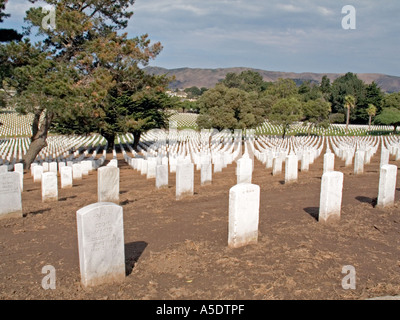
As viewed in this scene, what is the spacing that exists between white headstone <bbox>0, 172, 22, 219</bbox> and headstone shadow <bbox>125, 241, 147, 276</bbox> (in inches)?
145

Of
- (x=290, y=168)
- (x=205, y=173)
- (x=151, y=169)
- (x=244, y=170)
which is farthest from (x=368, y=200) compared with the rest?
(x=151, y=169)

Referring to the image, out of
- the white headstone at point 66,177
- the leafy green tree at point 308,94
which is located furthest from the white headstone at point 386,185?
the leafy green tree at point 308,94

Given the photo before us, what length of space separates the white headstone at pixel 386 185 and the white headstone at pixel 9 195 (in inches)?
341

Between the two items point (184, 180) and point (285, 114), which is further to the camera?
point (285, 114)

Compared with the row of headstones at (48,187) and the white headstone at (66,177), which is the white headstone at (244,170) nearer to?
the row of headstones at (48,187)

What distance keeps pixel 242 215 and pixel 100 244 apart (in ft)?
8.11

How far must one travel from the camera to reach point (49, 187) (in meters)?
10.5

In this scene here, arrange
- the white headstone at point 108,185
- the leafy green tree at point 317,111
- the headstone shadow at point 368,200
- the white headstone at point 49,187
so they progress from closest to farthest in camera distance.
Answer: the headstone shadow at point 368,200 < the white headstone at point 108,185 < the white headstone at point 49,187 < the leafy green tree at point 317,111

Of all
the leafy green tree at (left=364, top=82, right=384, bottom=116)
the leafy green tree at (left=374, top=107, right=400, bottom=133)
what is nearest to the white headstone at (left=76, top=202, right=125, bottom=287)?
the leafy green tree at (left=374, top=107, right=400, bottom=133)

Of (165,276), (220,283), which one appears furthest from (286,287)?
(165,276)

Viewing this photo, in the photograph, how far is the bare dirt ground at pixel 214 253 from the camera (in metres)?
4.59

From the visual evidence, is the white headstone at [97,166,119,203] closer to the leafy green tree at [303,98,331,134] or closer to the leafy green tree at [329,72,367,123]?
the leafy green tree at [303,98,331,134]

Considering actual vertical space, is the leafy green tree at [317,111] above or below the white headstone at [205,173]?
above

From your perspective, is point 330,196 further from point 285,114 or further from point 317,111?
point 317,111
